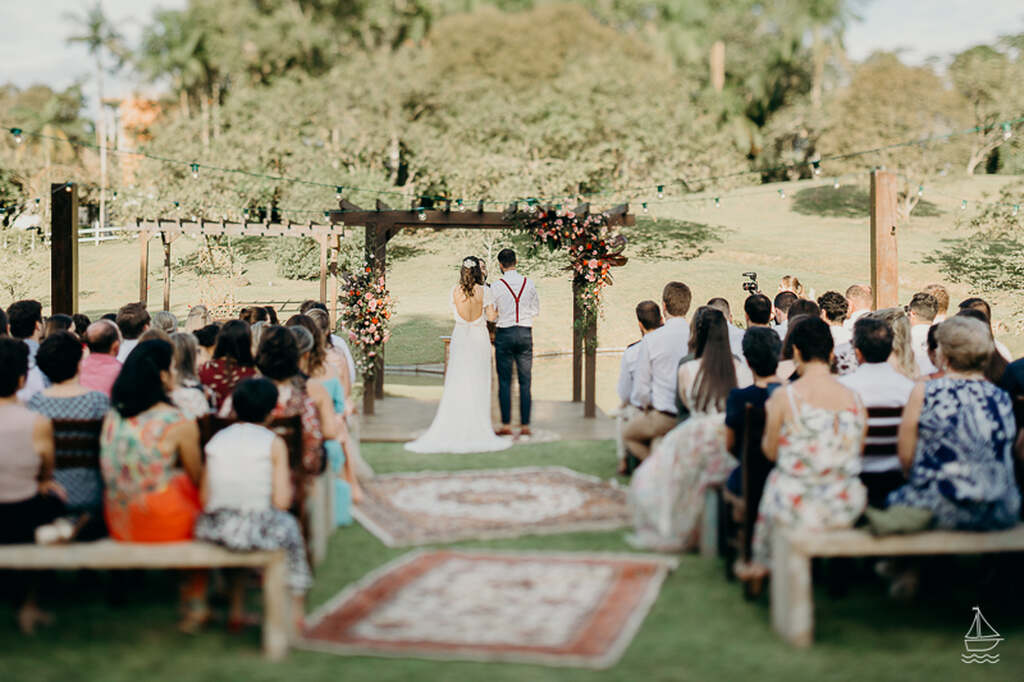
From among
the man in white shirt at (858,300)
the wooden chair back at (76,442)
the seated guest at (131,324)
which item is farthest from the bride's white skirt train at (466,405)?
the wooden chair back at (76,442)

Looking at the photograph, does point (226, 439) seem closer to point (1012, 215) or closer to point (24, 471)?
point (24, 471)

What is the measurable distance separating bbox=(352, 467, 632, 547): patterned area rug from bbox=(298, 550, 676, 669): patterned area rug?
0.51m

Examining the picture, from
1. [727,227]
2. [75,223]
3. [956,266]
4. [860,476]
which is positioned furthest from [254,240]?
[860,476]

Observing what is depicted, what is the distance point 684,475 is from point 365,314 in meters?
6.16

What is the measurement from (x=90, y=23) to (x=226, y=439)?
52.6m

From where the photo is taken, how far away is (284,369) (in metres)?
5.42

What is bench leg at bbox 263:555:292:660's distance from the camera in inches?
157

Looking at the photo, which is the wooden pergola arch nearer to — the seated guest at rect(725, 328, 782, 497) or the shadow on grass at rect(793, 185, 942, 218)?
the seated guest at rect(725, 328, 782, 497)

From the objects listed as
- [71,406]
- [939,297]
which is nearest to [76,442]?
[71,406]

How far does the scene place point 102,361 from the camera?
612 centimetres

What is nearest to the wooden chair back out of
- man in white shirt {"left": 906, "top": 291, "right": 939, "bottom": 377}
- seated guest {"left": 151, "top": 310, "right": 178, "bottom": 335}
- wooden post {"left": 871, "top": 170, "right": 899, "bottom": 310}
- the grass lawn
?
the grass lawn

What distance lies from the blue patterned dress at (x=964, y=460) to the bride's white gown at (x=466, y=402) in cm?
499

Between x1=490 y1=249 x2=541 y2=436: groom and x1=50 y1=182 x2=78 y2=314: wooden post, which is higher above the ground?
x1=50 y1=182 x2=78 y2=314: wooden post

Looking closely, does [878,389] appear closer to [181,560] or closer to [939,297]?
[939,297]
